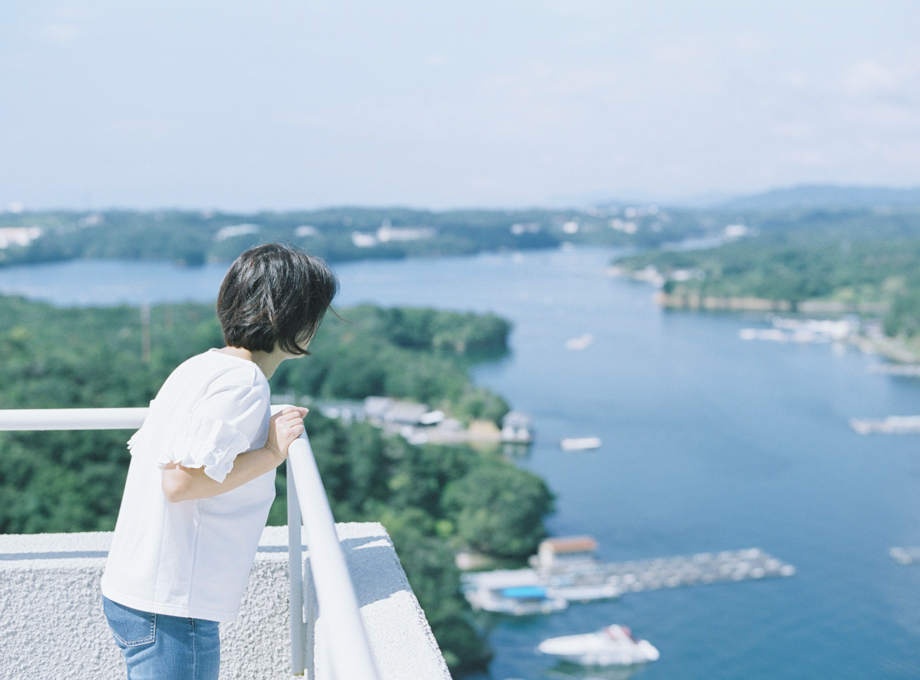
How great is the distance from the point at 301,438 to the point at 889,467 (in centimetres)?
2272

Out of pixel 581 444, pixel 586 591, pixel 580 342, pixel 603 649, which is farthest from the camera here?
pixel 580 342

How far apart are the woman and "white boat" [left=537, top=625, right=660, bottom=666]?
39.2 ft

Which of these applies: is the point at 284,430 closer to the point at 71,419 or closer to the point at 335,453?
the point at 71,419

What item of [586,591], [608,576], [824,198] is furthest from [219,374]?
[824,198]

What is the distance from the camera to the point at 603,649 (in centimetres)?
1219

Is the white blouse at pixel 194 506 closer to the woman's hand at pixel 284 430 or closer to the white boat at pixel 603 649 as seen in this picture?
the woman's hand at pixel 284 430

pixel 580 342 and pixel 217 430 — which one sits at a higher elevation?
pixel 217 430

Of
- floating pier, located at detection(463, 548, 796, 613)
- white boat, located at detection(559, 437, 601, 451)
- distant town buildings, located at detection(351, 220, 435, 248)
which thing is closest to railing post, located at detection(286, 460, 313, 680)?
floating pier, located at detection(463, 548, 796, 613)

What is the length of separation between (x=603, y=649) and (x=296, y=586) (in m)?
12.1

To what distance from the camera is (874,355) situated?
3366cm

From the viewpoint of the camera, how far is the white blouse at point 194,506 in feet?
2.48

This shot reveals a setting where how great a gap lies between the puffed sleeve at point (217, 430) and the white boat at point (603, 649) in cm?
1206

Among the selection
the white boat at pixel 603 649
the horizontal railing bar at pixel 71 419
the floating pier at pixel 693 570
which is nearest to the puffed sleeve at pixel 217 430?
the horizontal railing bar at pixel 71 419

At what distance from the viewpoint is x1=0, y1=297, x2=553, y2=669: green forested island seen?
10.4 meters
